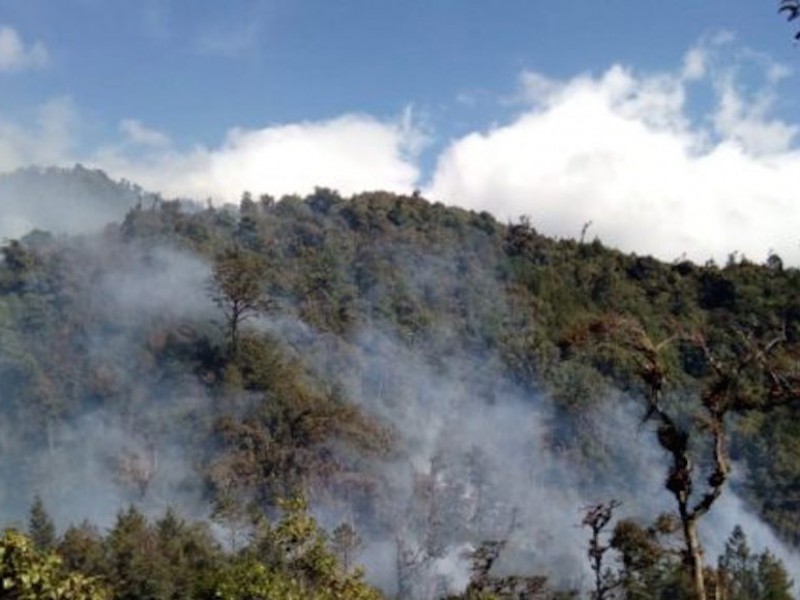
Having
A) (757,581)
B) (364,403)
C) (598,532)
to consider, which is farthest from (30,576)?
(364,403)

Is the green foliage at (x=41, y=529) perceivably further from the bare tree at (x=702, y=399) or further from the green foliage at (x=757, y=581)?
the bare tree at (x=702, y=399)

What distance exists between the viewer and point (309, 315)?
137m

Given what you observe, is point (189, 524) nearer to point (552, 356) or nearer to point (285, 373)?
point (285, 373)

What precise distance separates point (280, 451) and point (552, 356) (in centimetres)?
4806

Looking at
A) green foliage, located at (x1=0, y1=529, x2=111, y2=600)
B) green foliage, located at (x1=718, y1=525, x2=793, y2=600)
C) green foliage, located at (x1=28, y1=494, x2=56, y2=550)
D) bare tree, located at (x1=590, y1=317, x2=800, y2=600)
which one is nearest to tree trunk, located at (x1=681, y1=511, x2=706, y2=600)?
bare tree, located at (x1=590, y1=317, x2=800, y2=600)

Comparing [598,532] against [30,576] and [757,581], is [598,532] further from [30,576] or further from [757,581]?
[757,581]

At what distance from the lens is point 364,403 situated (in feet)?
416

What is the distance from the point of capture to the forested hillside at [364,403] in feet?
329

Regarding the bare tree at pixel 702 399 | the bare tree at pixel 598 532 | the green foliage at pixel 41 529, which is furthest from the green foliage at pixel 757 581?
the bare tree at pixel 702 399

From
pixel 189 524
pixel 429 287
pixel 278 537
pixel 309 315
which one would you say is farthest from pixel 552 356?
pixel 278 537

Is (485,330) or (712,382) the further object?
(485,330)

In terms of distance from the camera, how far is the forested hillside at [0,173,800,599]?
329 ft

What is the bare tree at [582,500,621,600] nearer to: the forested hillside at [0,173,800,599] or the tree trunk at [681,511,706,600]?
the forested hillside at [0,173,800,599]

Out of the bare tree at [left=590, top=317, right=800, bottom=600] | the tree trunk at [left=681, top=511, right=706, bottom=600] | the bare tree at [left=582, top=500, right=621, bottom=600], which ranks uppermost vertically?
the bare tree at [left=582, top=500, right=621, bottom=600]
